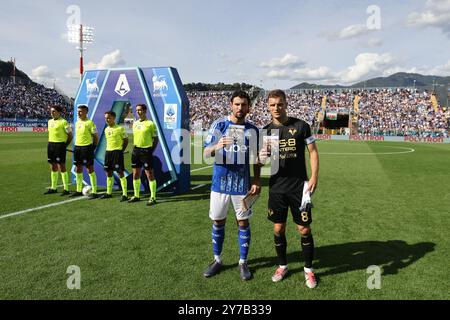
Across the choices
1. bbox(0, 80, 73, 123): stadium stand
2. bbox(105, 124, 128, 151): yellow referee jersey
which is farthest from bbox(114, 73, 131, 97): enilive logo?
bbox(0, 80, 73, 123): stadium stand

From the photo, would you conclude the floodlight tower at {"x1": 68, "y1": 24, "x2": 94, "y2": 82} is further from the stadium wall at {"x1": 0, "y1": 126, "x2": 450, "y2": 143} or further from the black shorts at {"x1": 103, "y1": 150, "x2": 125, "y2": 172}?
the black shorts at {"x1": 103, "y1": 150, "x2": 125, "y2": 172}

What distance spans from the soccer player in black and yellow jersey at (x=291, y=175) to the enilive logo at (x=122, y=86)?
21.4 feet

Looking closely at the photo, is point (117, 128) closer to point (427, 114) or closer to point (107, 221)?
point (107, 221)

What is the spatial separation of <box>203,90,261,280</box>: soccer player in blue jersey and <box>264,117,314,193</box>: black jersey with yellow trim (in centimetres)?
Result: 29

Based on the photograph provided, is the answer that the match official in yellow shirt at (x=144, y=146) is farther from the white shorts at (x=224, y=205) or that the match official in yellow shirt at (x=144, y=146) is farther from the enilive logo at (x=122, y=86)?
the white shorts at (x=224, y=205)

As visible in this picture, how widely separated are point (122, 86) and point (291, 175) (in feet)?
23.0

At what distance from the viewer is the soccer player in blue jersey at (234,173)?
4074 mm

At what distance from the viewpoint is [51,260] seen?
15.0 feet

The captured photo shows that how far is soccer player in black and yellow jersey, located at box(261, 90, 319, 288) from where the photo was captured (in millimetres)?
3939

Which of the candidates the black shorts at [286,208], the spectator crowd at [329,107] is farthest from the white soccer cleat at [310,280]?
the spectator crowd at [329,107]

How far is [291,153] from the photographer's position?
405cm

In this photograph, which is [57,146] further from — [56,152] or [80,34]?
[80,34]
